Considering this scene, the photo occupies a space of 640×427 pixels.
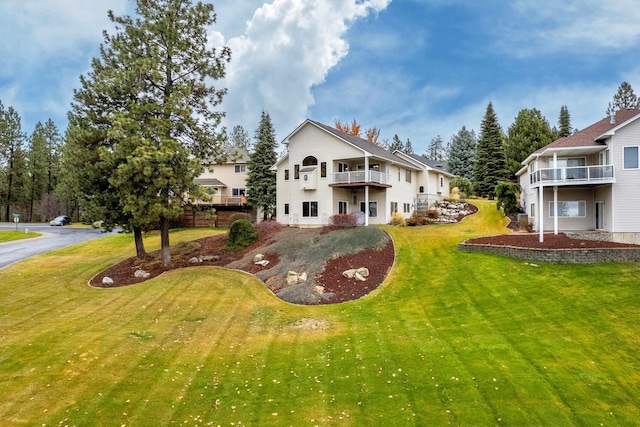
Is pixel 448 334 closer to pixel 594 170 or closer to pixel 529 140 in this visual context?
pixel 594 170

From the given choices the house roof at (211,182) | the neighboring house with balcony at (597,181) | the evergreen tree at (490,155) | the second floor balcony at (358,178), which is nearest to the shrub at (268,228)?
the second floor balcony at (358,178)

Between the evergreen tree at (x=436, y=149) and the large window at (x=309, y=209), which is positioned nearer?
the large window at (x=309, y=209)

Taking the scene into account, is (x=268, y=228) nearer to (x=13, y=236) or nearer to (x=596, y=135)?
(x=596, y=135)

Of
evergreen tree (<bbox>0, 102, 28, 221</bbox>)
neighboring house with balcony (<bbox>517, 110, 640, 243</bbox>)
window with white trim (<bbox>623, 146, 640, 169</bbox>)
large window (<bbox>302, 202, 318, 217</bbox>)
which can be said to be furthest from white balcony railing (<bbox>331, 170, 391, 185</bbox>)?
evergreen tree (<bbox>0, 102, 28, 221</bbox>)

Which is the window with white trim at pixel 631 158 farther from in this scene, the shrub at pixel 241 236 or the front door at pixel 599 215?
the shrub at pixel 241 236

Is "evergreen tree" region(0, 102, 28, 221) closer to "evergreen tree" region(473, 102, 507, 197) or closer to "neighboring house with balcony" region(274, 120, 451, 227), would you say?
"neighboring house with balcony" region(274, 120, 451, 227)

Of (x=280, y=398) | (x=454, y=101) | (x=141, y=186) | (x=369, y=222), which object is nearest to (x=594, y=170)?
(x=454, y=101)
